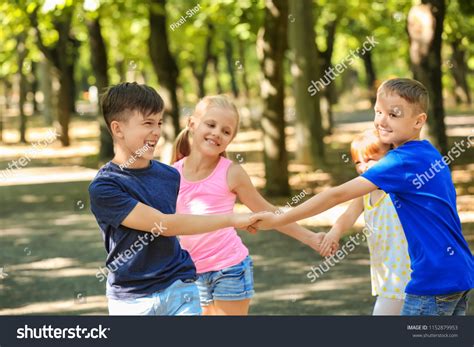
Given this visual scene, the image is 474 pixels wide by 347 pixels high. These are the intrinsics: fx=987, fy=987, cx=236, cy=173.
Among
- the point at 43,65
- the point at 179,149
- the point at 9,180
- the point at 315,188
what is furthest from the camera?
the point at 43,65

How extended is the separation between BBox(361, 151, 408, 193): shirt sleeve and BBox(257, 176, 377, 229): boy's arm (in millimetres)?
52

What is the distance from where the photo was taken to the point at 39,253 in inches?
504

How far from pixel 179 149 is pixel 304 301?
376 centimetres

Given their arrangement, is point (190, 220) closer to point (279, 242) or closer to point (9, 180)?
point (279, 242)

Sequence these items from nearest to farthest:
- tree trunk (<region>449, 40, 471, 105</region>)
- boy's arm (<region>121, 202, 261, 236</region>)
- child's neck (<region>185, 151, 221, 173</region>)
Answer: boy's arm (<region>121, 202, 261, 236</region>)
child's neck (<region>185, 151, 221, 173</region>)
tree trunk (<region>449, 40, 471, 105</region>)

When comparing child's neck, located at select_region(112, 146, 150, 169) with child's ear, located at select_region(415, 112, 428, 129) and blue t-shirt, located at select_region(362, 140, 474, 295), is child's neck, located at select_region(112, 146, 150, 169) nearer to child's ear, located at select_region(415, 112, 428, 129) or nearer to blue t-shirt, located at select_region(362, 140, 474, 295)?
blue t-shirt, located at select_region(362, 140, 474, 295)

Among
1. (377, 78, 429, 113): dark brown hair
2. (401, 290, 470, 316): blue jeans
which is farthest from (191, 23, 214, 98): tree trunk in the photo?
(401, 290, 470, 316): blue jeans

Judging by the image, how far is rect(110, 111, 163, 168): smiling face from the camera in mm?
4680

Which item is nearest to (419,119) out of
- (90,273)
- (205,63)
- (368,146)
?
(368,146)

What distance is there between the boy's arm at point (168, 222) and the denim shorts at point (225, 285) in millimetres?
675

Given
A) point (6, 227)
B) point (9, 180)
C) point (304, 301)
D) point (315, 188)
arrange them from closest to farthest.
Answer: point (304, 301) < point (6, 227) < point (315, 188) < point (9, 180)

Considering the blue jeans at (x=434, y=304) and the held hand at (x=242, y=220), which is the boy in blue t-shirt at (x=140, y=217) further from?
the blue jeans at (x=434, y=304)

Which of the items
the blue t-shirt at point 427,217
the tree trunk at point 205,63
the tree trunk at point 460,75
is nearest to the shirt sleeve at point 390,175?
the blue t-shirt at point 427,217

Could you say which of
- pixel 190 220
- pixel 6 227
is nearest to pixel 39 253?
pixel 6 227
